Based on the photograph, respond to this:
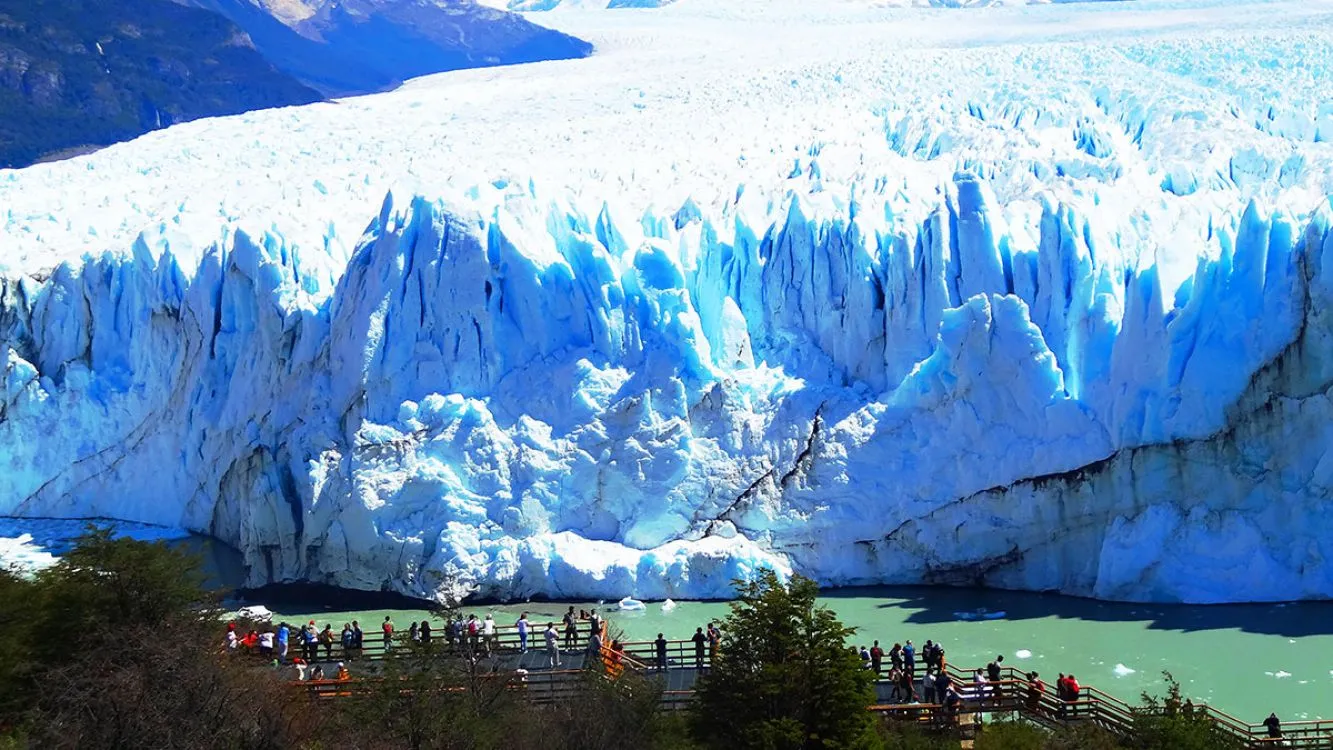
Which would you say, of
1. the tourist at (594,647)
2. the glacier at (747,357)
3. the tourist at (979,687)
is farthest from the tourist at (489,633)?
the tourist at (979,687)

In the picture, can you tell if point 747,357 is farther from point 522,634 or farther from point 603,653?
point 603,653

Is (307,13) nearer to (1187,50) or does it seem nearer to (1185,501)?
(1187,50)

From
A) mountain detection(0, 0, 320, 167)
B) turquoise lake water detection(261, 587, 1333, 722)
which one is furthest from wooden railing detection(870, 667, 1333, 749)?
Result: mountain detection(0, 0, 320, 167)

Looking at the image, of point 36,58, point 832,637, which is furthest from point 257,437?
point 36,58

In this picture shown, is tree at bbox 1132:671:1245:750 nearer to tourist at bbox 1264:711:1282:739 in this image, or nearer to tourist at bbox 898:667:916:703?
tourist at bbox 1264:711:1282:739

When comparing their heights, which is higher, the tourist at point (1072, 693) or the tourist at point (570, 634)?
the tourist at point (570, 634)

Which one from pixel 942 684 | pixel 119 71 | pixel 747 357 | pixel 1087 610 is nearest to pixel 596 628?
pixel 942 684

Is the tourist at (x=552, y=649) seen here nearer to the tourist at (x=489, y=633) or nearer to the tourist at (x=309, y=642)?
the tourist at (x=489, y=633)
